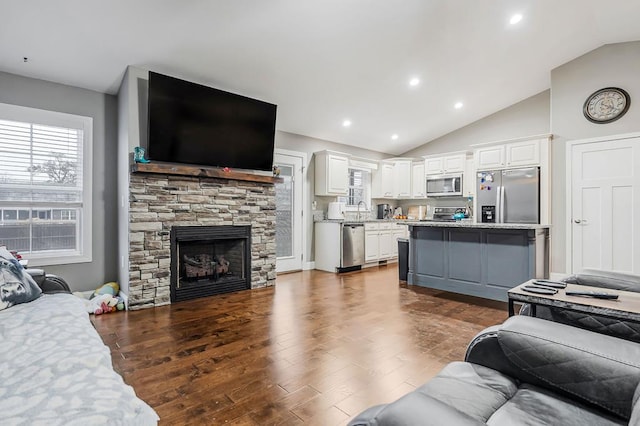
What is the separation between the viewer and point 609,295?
155cm

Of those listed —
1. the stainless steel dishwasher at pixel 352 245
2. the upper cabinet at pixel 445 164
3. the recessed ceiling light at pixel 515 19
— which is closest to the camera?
the recessed ceiling light at pixel 515 19

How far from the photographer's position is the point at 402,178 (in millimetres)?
7543

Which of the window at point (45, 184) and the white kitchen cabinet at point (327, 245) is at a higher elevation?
the window at point (45, 184)

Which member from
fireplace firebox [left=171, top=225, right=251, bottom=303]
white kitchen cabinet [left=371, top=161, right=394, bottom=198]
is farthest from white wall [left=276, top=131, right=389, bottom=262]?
fireplace firebox [left=171, top=225, right=251, bottom=303]

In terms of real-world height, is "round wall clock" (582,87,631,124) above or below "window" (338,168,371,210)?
above

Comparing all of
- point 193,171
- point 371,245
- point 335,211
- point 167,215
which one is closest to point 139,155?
point 193,171

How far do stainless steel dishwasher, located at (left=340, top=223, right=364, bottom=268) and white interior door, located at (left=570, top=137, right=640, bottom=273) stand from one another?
10.7 feet

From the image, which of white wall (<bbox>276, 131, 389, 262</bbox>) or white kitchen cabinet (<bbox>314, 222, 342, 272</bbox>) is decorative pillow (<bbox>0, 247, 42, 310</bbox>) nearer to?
white wall (<bbox>276, 131, 389, 262</bbox>)

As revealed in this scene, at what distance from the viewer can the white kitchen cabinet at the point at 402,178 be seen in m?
7.50

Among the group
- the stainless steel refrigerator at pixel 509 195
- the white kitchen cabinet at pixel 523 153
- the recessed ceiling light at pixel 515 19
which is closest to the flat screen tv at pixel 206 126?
the recessed ceiling light at pixel 515 19

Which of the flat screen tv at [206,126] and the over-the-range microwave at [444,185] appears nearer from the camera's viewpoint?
the flat screen tv at [206,126]

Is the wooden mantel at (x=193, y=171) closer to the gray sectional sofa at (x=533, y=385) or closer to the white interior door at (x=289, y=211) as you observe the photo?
the white interior door at (x=289, y=211)

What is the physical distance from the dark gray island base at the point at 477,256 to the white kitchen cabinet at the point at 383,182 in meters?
2.96

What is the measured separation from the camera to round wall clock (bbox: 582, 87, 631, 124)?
4.59 m
